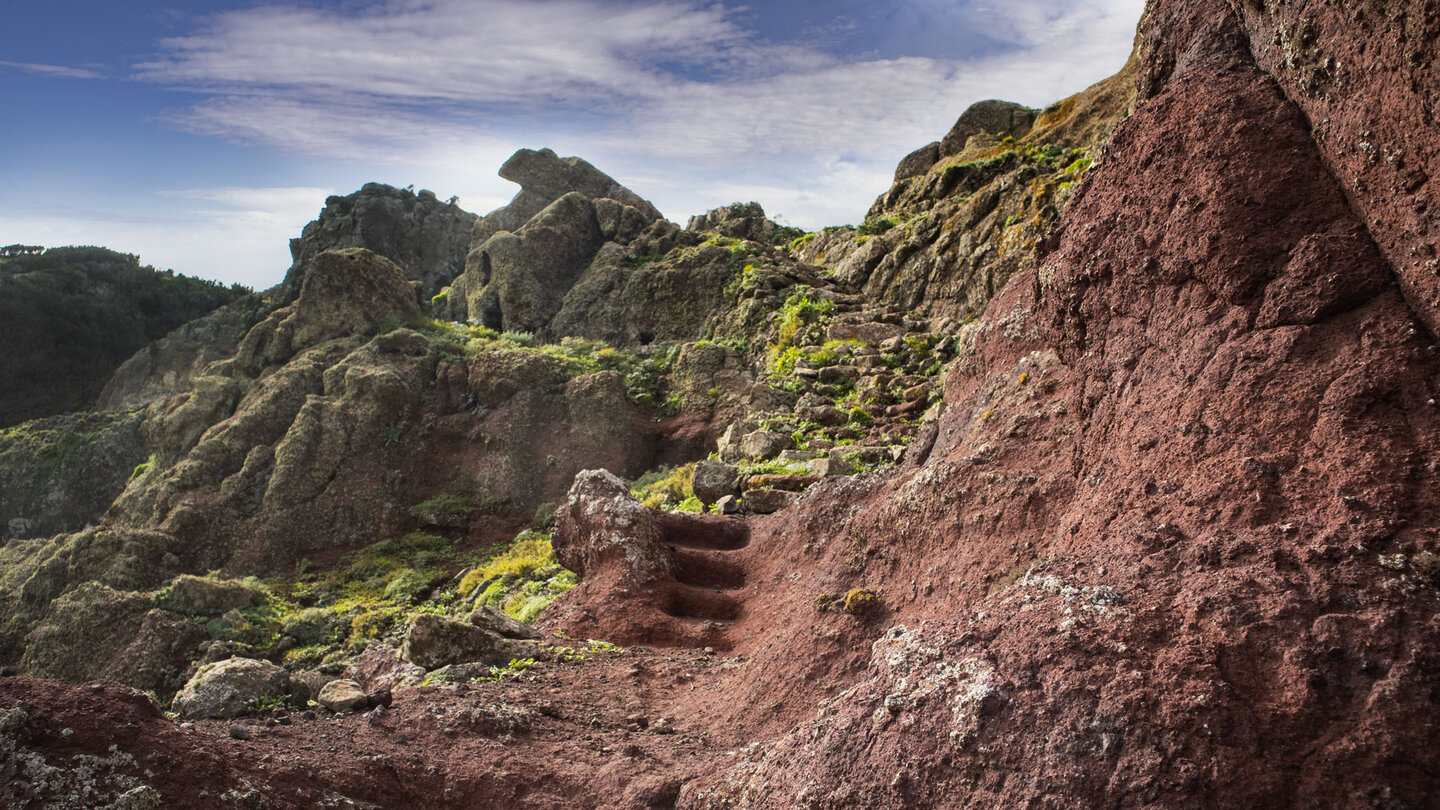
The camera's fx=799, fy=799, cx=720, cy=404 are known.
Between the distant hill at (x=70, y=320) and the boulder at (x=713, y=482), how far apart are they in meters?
31.8

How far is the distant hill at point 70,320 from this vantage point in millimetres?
31031

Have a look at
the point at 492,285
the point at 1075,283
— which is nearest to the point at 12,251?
the point at 492,285

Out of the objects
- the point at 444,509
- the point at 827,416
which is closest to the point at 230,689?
the point at 827,416

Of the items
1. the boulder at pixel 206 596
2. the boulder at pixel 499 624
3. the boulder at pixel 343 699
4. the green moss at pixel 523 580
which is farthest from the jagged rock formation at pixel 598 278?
the boulder at pixel 343 699

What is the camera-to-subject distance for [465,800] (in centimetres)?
419

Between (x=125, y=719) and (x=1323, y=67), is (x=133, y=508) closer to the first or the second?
(x=125, y=719)

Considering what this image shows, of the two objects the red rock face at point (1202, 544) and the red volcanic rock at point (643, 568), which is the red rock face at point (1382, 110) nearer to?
the red rock face at point (1202, 544)

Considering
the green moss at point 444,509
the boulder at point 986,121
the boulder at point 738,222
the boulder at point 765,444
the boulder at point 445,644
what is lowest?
the boulder at point 445,644

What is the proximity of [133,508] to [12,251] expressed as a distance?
2371 centimetres

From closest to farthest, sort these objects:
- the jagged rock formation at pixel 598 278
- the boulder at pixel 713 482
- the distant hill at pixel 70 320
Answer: the boulder at pixel 713 482 → the jagged rock formation at pixel 598 278 → the distant hill at pixel 70 320

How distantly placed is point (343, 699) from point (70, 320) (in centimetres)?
3654

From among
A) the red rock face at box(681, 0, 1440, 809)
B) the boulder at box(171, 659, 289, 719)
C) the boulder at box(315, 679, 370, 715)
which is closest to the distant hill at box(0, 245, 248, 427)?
the boulder at box(171, 659, 289, 719)

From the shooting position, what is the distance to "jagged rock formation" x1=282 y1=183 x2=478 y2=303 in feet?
107

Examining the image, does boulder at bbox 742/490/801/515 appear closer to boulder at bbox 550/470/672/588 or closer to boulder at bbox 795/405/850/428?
boulder at bbox 550/470/672/588
